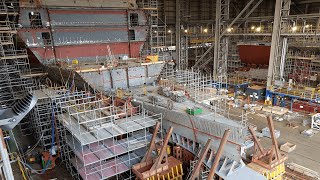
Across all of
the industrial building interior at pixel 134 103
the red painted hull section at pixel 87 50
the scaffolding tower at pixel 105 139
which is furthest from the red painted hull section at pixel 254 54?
the scaffolding tower at pixel 105 139

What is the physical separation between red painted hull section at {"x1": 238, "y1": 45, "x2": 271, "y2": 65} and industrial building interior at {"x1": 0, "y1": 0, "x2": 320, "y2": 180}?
17 cm

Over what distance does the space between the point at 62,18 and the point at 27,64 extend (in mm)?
4704

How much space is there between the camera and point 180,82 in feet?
66.2

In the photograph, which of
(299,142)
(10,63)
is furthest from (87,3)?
(299,142)

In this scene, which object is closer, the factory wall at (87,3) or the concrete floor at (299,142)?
the concrete floor at (299,142)

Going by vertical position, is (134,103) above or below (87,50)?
below

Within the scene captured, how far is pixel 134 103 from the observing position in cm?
1590

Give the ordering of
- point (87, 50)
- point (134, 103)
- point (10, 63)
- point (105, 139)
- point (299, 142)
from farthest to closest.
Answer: point (87, 50) → point (10, 63) → point (299, 142) → point (134, 103) → point (105, 139)

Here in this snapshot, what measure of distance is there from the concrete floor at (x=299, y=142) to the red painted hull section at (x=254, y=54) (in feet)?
32.8

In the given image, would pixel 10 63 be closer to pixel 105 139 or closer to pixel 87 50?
pixel 87 50

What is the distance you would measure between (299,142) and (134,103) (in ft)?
40.4

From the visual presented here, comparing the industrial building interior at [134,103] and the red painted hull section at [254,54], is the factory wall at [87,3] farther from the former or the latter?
the red painted hull section at [254,54]

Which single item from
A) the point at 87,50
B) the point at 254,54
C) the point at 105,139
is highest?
the point at 87,50

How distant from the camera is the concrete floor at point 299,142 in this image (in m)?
15.7
